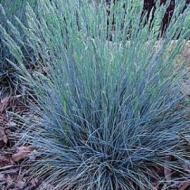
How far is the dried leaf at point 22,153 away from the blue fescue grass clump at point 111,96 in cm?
25

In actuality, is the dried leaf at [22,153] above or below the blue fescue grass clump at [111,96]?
below

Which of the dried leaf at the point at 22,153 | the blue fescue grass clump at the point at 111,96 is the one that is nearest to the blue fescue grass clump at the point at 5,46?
the dried leaf at the point at 22,153

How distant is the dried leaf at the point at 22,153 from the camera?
8.21ft

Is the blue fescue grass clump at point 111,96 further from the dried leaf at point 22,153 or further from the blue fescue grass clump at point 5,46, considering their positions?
the blue fescue grass clump at point 5,46

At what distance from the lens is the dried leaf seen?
2.50 m

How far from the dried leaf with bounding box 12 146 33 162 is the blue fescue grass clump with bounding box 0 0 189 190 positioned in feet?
0.82

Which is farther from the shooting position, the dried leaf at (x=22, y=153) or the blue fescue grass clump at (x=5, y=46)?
the blue fescue grass clump at (x=5, y=46)

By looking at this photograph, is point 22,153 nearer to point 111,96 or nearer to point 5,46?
point 111,96

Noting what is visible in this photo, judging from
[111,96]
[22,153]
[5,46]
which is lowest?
[22,153]

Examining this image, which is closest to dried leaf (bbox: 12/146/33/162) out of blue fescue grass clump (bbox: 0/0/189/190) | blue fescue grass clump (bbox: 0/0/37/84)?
blue fescue grass clump (bbox: 0/0/189/190)

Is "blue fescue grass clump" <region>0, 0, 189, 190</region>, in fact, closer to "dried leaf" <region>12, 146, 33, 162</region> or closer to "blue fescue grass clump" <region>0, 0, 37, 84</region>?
"dried leaf" <region>12, 146, 33, 162</region>

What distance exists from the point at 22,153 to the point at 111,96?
75 centimetres

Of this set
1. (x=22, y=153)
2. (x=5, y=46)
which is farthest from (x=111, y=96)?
(x=5, y=46)

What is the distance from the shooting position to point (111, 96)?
213 cm
